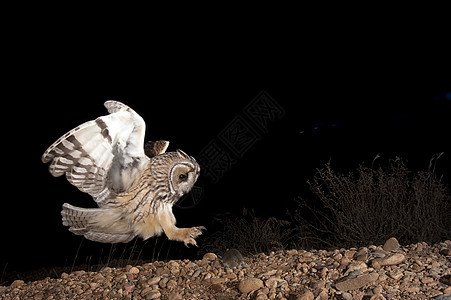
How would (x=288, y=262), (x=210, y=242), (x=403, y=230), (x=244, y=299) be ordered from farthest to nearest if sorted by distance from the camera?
(x=210, y=242) → (x=403, y=230) → (x=288, y=262) → (x=244, y=299)

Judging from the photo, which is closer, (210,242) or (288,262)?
(288,262)

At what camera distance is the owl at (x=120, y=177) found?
9.28 ft

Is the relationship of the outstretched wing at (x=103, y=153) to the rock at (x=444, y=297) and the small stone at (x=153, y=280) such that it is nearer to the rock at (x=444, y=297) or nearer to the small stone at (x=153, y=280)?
the small stone at (x=153, y=280)

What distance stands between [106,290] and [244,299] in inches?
47.0

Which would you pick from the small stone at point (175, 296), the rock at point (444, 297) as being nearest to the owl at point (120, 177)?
the small stone at point (175, 296)

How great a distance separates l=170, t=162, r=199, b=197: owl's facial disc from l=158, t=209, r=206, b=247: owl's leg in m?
0.19

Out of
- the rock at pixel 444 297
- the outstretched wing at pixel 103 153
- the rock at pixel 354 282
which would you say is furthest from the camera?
the rock at pixel 354 282

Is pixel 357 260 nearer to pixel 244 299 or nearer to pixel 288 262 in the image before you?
pixel 288 262

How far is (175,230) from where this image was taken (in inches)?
119

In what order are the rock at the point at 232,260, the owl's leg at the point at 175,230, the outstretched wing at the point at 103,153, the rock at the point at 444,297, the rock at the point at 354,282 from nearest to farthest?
the outstretched wing at the point at 103,153, the owl's leg at the point at 175,230, the rock at the point at 444,297, the rock at the point at 354,282, the rock at the point at 232,260

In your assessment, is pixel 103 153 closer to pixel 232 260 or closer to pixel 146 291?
pixel 146 291

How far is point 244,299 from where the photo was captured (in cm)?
325

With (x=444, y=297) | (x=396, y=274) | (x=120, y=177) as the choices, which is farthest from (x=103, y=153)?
(x=444, y=297)

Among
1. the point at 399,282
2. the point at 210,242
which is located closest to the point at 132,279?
the point at 399,282
